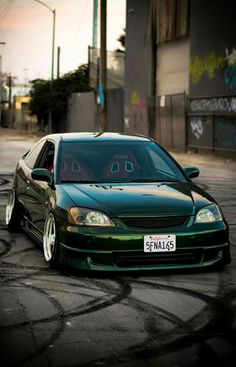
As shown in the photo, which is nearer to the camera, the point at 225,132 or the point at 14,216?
the point at 14,216

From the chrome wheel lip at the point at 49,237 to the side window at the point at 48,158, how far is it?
132 centimetres

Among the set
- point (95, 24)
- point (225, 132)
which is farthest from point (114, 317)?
point (95, 24)

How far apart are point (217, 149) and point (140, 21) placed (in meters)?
13.0

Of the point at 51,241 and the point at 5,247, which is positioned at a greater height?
the point at 51,241

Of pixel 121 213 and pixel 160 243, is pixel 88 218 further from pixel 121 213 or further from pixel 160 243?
pixel 160 243

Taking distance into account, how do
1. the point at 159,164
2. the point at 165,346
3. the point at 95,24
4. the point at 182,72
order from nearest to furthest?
the point at 165,346, the point at 159,164, the point at 182,72, the point at 95,24

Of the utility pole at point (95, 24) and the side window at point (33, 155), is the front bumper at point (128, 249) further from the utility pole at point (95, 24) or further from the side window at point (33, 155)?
the utility pole at point (95, 24)

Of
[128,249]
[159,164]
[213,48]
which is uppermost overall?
[213,48]

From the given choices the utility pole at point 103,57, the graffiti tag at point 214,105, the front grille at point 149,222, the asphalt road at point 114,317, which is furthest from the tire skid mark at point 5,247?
the utility pole at point 103,57

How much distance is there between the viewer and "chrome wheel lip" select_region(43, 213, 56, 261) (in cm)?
754

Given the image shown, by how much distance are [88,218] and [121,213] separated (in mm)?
322

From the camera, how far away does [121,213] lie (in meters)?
6.99

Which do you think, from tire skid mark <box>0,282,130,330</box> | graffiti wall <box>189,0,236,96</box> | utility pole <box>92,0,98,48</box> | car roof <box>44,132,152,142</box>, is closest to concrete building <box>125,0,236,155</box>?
graffiti wall <box>189,0,236,96</box>

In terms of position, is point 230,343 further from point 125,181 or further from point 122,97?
point 122,97
